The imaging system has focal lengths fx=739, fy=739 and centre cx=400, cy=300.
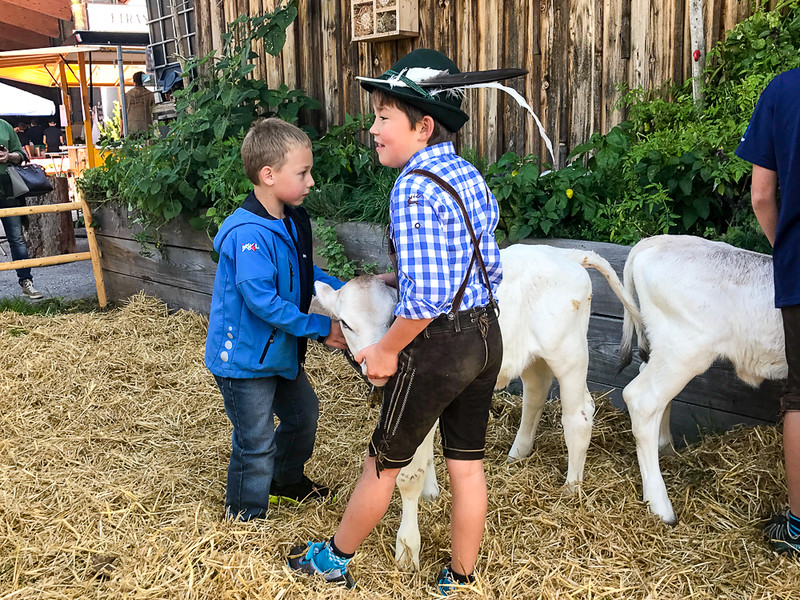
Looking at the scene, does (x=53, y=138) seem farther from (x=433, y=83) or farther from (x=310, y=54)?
(x=433, y=83)

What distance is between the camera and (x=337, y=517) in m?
2.92

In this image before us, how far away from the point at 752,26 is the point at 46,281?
7076 mm

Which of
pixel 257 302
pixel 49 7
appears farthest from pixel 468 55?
pixel 49 7

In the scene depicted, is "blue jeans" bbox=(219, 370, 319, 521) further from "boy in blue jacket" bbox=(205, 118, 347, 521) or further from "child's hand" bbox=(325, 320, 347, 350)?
"child's hand" bbox=(325, 320, 347, 350)

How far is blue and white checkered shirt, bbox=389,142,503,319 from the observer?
6.43 ft

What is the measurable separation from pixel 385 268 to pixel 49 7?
44.8ft

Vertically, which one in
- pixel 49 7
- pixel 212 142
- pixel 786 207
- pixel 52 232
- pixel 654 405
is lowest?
pixel 654 405

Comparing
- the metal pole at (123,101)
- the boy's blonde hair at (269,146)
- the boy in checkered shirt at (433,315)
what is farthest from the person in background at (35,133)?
the boy in checkered shirt at (433,315)

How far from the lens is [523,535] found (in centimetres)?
278

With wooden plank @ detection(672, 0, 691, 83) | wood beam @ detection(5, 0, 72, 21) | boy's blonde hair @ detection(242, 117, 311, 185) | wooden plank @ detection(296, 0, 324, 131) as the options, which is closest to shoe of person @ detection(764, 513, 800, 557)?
boy's blonde hair @ detection(242, 117, 311, 185)

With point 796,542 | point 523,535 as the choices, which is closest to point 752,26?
point 796,542

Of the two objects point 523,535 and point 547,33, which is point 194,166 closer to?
point 547,33

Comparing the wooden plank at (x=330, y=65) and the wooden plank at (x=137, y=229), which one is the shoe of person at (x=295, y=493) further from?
the wooden plank at (x=330, y=65)

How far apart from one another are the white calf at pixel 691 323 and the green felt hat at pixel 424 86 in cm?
119
